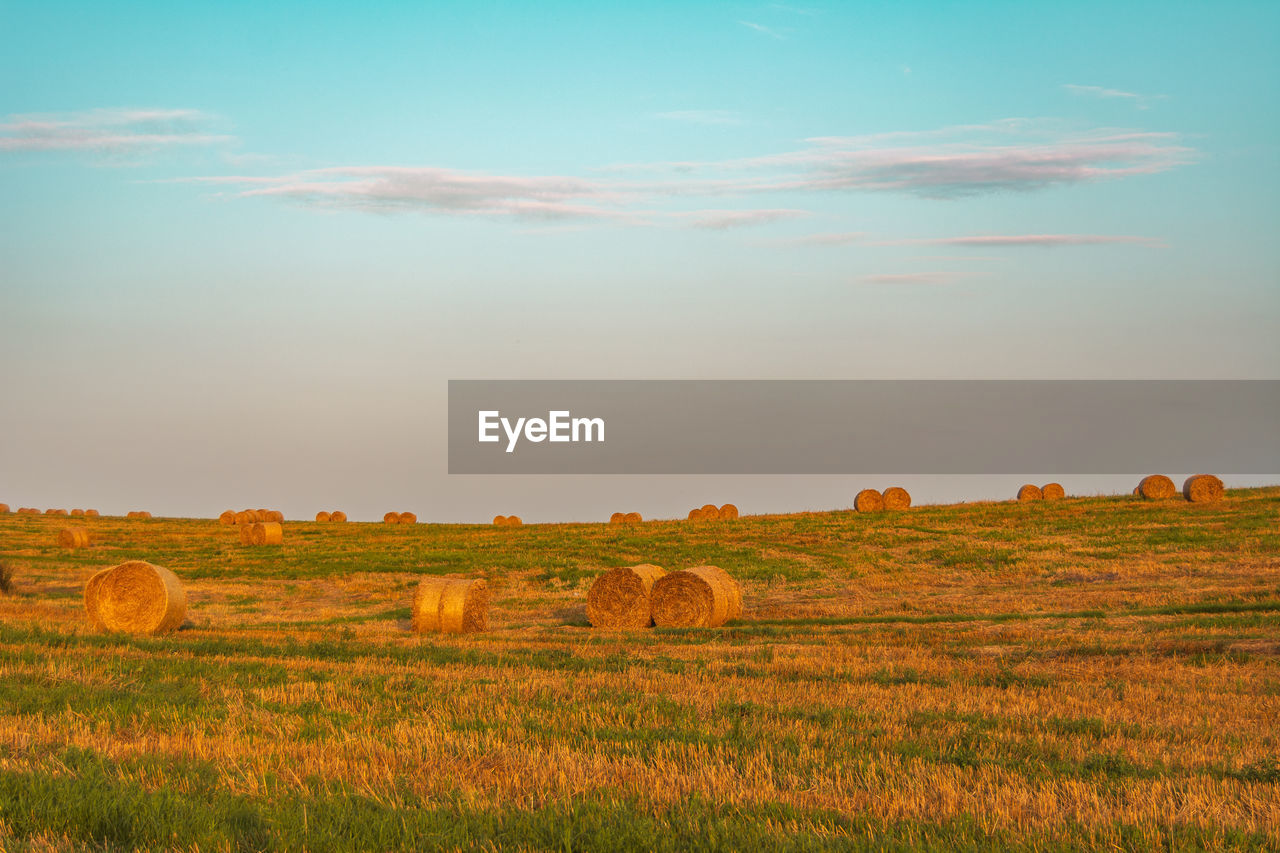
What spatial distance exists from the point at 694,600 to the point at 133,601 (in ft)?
43.4

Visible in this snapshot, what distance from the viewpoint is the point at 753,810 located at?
737 cm

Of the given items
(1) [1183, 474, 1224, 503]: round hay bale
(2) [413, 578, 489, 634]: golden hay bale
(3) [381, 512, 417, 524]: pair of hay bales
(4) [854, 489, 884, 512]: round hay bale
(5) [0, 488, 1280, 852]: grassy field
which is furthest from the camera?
(3) [381, 512, 417, 524]: pair of hay bales

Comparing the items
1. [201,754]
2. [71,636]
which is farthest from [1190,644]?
[71,636]

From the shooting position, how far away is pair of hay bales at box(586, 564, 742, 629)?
25.3 m

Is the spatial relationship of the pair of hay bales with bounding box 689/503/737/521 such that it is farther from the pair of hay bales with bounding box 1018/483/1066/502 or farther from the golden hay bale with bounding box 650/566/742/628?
the golden hay bale with bounding box 650/566/742/628

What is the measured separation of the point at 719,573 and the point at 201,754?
18516 millimetres

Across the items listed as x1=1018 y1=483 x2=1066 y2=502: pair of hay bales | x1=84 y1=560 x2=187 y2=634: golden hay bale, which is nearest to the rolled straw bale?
x1=1018 y1=483 x2=1066 y2=502: pair of hay bales

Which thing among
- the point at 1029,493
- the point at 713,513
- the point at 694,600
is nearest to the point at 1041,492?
the point at 1029,493

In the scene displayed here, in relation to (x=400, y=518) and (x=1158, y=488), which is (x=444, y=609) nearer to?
(x=1158, y=488)

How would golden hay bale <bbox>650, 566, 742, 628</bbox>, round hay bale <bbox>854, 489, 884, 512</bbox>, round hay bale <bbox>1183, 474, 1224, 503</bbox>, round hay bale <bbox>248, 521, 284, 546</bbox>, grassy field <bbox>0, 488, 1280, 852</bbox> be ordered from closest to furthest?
grassy field <bbox>0, 488, 1280, 852</bbox> → golden hay bale <bbox>650, 566, 742, 628</bbox> → round hay bale <bbox>1183, 474, 1224, 503</bbox> → round hay bale <bbox>248, 521, 284, 546</bbox> → round hay bale <bbox>854, 489, 884, 512</bbox>

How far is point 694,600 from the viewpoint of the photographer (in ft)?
83.4

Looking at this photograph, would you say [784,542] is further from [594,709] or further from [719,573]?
[594,709]

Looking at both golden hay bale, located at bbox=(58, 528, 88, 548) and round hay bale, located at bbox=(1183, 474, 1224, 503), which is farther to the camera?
golden hay bale, located at bbox=(58, 528, 88, 548)

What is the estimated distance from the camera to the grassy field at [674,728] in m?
7.01
